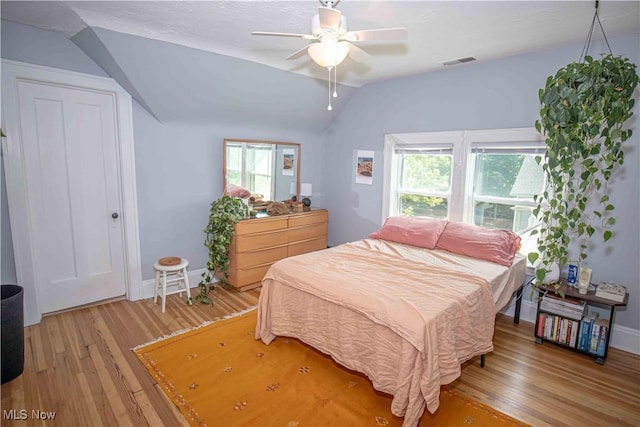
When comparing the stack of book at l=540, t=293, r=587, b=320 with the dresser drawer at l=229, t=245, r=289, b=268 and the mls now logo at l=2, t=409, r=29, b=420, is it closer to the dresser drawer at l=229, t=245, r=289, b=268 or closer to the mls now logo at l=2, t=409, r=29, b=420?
the dresser drawer at l=229, t=245, r=289, b=268

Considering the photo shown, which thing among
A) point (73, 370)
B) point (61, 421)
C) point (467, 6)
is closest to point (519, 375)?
point (467, 6)

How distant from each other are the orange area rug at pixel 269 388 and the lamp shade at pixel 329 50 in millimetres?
2072

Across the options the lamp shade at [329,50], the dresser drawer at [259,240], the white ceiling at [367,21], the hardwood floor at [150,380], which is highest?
the white ceiling at [367,21]

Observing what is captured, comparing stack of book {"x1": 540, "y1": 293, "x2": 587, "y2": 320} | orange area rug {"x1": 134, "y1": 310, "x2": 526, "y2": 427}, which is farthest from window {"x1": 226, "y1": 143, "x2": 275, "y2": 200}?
stack of book {"x1": 540, "y1": 293, "x2": 587, "y2": 320}

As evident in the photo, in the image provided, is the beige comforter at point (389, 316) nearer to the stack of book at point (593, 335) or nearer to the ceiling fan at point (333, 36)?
the stack of book at point (593, 335)

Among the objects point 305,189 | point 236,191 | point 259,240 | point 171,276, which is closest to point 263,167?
point 236,191

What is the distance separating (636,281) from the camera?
273 cm

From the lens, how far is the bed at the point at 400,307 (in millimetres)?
1838

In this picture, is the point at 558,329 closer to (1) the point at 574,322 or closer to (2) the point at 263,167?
(1) the point at 574,322

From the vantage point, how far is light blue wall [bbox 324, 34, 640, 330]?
2725 millimetres

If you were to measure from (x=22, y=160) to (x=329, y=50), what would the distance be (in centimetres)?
271

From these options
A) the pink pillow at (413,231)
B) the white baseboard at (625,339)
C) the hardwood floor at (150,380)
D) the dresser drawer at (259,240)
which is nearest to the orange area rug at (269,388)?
the hardwood floor at (150,380)

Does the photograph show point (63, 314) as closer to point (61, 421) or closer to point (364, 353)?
point (61, 421)

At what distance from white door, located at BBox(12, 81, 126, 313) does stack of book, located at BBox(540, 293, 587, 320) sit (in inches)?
158
